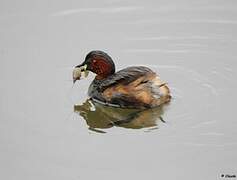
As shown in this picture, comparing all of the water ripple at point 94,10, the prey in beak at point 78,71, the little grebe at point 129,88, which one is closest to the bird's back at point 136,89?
the little grebe at point 129,88

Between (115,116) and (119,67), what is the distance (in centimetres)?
117

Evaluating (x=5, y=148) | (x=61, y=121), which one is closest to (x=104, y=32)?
(x=61, y=121)

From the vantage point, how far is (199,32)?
11352 mm

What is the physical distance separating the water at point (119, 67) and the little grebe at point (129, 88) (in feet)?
0.53

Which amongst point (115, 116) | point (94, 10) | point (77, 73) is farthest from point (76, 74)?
point (94, 10)

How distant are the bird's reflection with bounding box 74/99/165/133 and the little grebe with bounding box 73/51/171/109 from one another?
0.08m

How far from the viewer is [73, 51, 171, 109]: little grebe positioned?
31.2ft

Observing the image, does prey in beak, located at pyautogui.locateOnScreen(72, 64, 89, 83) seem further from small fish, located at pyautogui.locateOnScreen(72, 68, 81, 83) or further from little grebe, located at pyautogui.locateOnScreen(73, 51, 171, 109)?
little grebe, located at pyautogui.locateOnScreen(73, 51, 171, 109)

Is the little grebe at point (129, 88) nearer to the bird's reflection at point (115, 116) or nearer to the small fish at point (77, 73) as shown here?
the bird's reflection at point (115, 116)

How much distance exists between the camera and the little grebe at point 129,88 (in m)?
9.51

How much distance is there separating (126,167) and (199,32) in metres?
3.66


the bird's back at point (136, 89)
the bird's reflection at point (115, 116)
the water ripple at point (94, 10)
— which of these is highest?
the water ripple at point (94, 10)

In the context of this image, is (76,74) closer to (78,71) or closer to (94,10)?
Answer: (78,71)

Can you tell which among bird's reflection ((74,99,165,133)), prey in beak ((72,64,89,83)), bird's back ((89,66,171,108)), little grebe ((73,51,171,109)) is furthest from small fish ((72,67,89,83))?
bird's back ((89,66,171,108))
